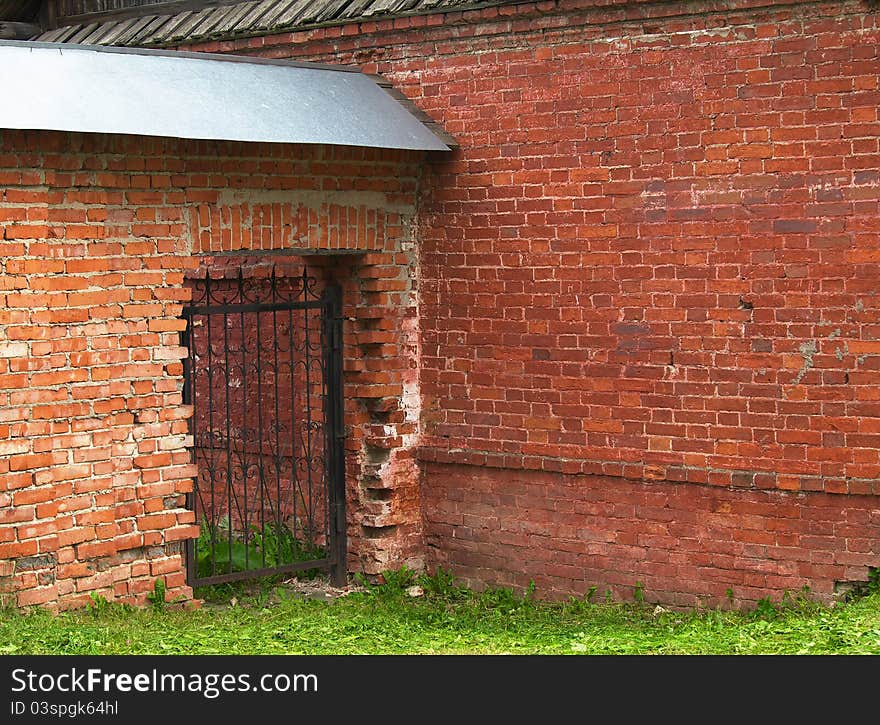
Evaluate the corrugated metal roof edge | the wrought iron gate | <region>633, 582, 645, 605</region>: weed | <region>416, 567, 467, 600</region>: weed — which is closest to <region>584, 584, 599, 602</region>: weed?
<region>633, 582, 645, 605</region>: weed

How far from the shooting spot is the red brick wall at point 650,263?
691cm

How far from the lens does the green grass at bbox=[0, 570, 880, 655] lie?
609 centimetres

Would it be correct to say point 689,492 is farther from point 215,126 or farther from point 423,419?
point 215,126

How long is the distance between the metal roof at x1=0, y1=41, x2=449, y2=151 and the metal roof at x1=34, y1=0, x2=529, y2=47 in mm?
457

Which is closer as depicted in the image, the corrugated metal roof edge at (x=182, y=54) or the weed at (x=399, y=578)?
the corrugated metal roof edge at (x=182, y=54)

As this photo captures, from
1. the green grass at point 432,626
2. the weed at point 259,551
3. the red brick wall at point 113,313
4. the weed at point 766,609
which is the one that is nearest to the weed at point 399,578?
the green grass at point 432,626

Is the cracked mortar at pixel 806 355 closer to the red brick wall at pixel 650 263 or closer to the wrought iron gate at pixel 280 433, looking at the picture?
the red brick wall at pixel 650 263

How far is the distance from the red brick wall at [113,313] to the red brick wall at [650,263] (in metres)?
0.83

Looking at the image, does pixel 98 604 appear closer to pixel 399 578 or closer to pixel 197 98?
pixel 399 578

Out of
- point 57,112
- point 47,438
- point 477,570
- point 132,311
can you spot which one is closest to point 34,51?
point 57,112

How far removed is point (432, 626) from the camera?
7.46 m

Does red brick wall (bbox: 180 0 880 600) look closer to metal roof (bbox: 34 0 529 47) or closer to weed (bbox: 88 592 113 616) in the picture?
metal roof (bbox: 34 0 529 47)

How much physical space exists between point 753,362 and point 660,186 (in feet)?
3.63

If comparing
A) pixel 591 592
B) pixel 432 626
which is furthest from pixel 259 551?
pixel 591 592
